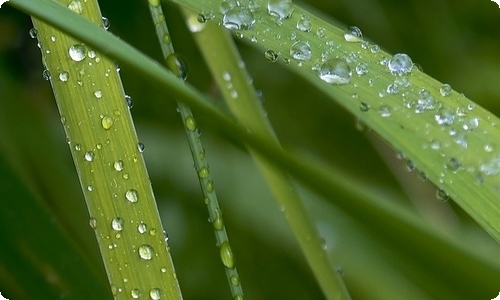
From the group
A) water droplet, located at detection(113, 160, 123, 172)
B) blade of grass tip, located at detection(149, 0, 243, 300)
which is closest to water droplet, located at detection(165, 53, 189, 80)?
blade of grass tip, located at detection(149, 0, 243, 300)

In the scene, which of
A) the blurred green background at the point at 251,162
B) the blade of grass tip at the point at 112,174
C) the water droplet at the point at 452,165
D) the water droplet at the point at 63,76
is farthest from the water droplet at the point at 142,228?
the blurred green background at the point at 251,162

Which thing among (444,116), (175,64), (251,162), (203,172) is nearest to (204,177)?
(203,172)

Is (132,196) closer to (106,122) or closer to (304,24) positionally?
(106,122)

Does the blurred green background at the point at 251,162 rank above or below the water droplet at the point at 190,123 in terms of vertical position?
above

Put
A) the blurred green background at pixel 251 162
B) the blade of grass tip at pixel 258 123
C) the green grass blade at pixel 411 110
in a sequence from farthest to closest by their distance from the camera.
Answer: the blurred green background at pixel 251 162 < the blade of grass tip at pixel 258 123 < the green grass blade at pixel 411 110

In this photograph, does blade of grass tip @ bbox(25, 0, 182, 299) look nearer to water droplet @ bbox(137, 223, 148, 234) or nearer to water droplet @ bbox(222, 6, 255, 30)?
water droplet @ bbox(137, 223, 148, 234)

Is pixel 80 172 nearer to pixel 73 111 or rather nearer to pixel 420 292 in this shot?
pixel 73 111

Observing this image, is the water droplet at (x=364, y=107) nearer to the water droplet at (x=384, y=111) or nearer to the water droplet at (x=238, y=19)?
the water droplet at (x=384, y=111)
